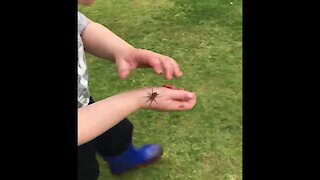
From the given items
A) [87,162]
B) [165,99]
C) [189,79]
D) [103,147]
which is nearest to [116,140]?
[103,147]

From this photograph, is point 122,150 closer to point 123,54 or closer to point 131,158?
point 131,158

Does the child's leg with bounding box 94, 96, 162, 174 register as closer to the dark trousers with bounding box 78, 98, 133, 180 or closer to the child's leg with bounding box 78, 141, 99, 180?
the dark trousers with bounding box 78, 98, 133, 180

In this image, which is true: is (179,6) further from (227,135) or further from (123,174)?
(123,174)

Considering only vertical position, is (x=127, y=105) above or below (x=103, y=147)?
above

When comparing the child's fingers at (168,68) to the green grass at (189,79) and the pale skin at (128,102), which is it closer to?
the pale skin at (128,102)

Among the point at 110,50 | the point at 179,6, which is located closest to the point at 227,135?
the point at 110,50

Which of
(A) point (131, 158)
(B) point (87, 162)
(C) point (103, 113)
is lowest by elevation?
(A) point (131, 158)

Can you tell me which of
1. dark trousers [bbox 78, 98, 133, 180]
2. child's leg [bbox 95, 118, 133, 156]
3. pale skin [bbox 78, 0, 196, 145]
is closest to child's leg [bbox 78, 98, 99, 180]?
dark trousers [bbox 78, 98, 133, 180]
